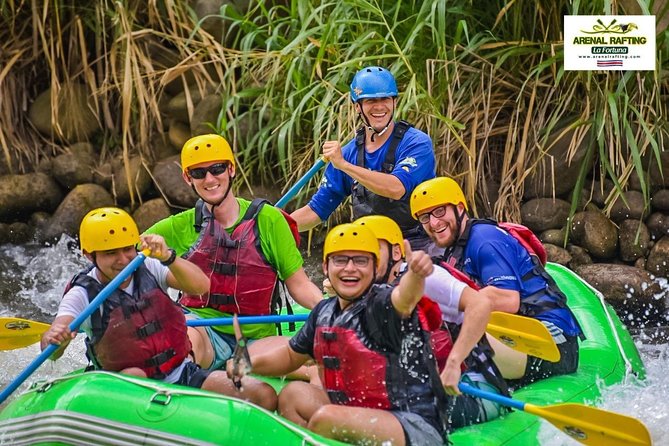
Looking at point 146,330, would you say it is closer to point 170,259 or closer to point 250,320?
point 170,259

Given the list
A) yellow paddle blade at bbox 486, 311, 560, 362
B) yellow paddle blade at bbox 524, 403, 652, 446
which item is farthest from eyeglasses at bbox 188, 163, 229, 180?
yellow paddle blade at bbox 524, 403, 652, 446

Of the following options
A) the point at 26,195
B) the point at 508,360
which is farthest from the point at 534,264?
the point at 26,195

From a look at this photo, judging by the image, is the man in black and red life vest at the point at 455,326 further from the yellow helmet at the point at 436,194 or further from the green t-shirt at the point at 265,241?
the green t-shirt at the point at 265,241

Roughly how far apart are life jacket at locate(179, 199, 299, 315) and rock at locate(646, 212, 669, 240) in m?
3.17

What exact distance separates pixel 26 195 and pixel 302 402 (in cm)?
488

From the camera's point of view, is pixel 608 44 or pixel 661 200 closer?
pixel 608 44

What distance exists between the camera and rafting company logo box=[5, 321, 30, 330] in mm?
5129

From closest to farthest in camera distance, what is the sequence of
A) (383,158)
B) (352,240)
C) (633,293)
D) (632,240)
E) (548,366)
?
1. (352,240)
2. (548,366)
3. (383,158)
4. (633,293)
5. (632,240)

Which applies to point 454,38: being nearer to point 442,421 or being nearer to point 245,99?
point 245,99

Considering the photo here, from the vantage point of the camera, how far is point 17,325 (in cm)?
513

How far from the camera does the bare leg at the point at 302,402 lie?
429 centimetres

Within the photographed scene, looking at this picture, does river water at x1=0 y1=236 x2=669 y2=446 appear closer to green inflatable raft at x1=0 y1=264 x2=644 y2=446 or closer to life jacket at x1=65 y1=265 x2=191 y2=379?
green inflatable raft at x1=0 y1=264 x2=644 y2=446

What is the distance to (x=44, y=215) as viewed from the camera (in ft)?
28.5

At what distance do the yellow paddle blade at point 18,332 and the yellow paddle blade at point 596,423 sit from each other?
83.4 inches
